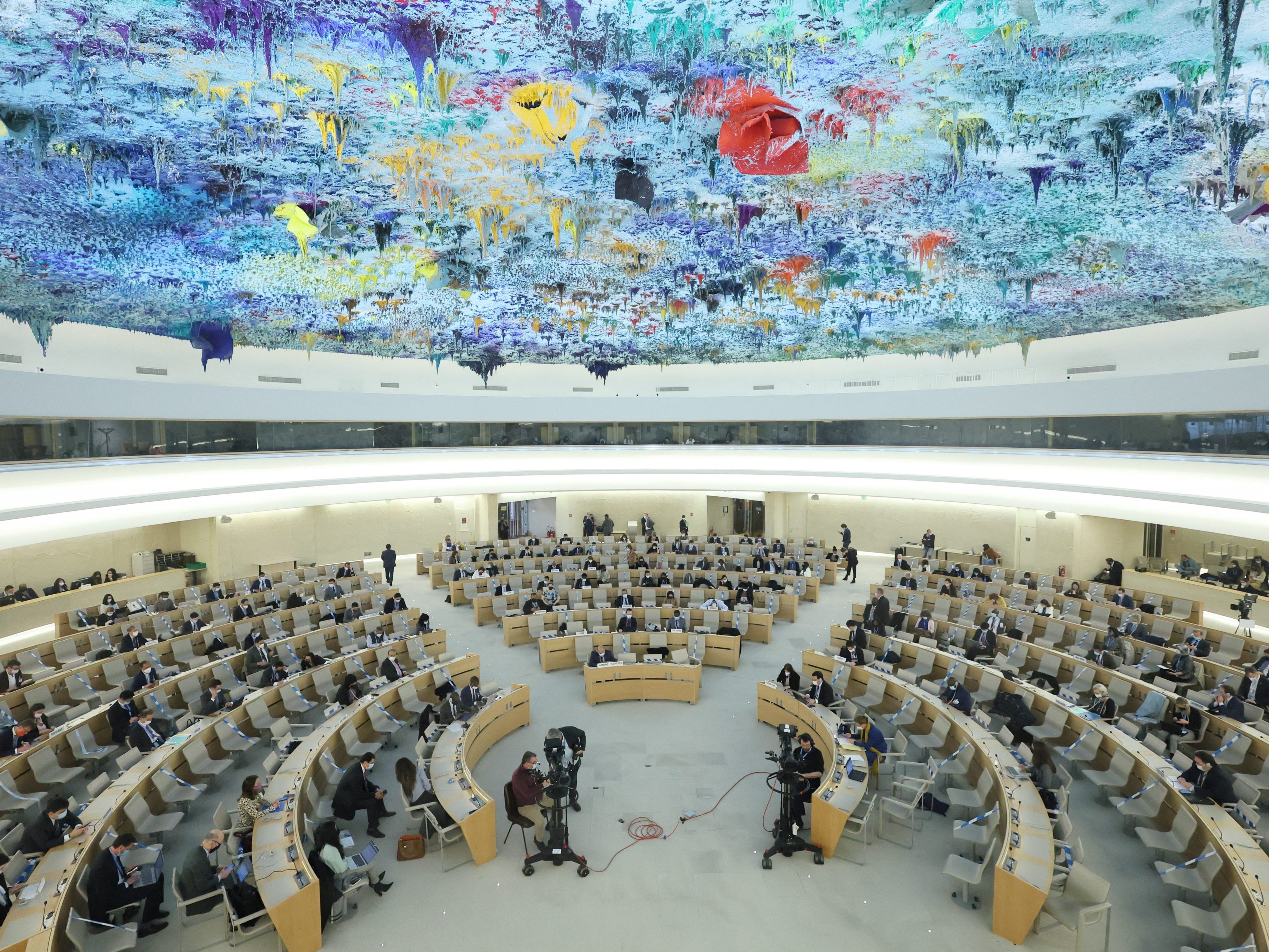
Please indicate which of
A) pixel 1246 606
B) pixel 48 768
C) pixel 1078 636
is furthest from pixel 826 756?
pixel 1246 606

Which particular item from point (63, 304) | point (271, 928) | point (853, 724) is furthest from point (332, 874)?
point (63, 304)

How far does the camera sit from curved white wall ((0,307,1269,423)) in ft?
42.3

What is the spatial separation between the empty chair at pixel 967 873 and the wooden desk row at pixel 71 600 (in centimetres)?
1907

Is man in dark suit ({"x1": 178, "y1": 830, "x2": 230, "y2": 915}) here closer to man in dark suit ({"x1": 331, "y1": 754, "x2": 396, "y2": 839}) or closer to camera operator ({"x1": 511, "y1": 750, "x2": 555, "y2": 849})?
man in dark suit ({"x1": 331, "y1": 754, "x2": 396, "y2": 839})

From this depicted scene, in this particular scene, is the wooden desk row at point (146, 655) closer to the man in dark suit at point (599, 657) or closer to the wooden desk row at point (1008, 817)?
the man in dark suit at point (599, 657)

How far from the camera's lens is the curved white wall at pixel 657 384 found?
42.3ft

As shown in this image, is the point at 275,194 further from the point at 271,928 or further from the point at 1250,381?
the point at 1250,381

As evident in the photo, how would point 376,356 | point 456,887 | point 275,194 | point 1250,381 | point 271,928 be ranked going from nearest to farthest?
point 271,928 → point 456,887 → point 275,194 → point 1250,381 → point 376,356

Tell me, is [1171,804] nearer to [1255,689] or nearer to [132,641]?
[1255,689]

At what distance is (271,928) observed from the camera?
21.3ft

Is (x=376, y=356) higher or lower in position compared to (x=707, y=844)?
higher

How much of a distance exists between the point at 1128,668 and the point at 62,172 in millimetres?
16824

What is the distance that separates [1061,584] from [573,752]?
15093mm

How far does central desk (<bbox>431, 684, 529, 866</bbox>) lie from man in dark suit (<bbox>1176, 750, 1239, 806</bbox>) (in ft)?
25.7
